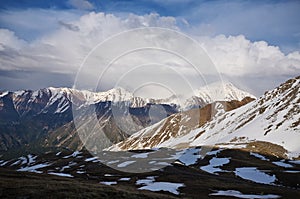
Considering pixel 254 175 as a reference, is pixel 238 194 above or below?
above

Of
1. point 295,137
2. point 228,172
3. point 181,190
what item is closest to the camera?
point 181,190

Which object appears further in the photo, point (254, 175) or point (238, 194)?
point (254, 175)

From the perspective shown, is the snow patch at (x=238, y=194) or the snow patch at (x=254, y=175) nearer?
the snow patch at (x=238, y=194)

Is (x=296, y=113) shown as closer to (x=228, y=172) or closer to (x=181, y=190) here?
(x=228, y=172)

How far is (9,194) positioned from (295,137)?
14253cm

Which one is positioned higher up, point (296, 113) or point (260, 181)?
point (296, 113)

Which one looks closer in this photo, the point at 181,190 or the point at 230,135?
the point at 181,190

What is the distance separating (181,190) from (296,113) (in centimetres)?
14405

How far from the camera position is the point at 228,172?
85.2 meters

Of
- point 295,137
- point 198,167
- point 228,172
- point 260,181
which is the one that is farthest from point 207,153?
point 295,137

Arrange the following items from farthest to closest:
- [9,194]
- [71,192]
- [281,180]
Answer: [281,180]
[71,192]
[9,194]

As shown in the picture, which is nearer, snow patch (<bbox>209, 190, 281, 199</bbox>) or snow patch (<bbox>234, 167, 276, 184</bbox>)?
snow patch (<bbox>209, 190, 281, 199</bbox>)

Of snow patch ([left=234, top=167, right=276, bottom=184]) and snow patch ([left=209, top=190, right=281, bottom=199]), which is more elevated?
snow patch ([left=209, top=190, right=281, bottom=199])

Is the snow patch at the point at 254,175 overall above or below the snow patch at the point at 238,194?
below
